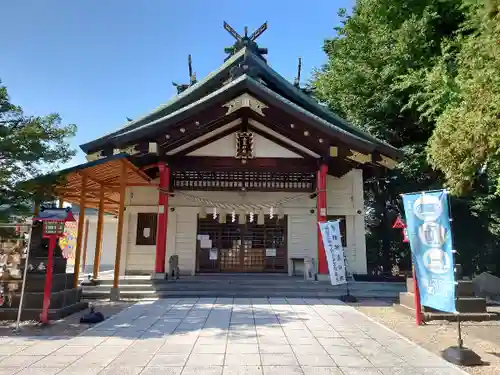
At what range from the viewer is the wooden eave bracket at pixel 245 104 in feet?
36.0

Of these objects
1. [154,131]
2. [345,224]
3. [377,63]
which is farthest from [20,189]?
[377,63]

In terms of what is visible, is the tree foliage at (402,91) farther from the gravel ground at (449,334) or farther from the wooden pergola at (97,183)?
the wooden pergola at (97,183)

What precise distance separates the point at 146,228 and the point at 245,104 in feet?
19.7

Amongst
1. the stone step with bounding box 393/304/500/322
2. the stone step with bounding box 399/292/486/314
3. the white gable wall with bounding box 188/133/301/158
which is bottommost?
the stone step with bounding box 393/304/500/322

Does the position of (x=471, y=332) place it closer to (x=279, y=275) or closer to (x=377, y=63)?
(x=279, y=275)

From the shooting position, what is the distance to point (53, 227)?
6.77 m

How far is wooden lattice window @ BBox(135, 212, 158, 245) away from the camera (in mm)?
13160

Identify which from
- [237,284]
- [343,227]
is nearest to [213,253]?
[237,284]

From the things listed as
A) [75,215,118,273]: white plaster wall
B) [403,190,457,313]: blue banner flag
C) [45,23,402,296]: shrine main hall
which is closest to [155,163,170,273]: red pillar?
[45,23,402,296]: shrine main hall

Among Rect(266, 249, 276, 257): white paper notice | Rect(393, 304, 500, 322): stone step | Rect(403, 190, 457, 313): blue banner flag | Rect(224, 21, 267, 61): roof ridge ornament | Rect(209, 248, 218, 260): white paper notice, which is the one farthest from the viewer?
Rect(224, 21, 267, 61): roof ridge ornament

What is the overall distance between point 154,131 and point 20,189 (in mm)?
4500

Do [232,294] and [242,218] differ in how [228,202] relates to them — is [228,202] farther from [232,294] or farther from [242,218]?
[232,294]

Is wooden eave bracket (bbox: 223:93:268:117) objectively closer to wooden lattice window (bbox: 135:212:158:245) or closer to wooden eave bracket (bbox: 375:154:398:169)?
wooden eave bracket (bbox: 375:154:398:169)

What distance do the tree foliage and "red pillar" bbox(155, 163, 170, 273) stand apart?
8.80m
